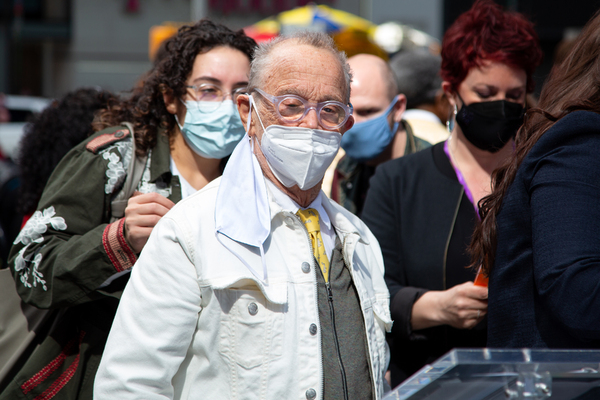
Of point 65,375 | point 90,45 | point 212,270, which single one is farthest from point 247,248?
point 90,45

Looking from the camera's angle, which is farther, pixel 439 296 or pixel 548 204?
pixel 439 296

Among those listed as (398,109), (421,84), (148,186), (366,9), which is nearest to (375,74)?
(398,109)

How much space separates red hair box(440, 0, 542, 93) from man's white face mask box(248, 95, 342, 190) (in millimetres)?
1148

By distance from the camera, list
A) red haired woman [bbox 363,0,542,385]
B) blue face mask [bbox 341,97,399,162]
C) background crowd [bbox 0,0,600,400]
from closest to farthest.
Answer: background crowd [bbox 0,0,600,400] → red haired woman [bbox 363,0,542,385] → blue face mask [bbox 341,97,399,162]

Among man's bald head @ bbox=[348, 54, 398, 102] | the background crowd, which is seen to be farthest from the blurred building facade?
the background crowd

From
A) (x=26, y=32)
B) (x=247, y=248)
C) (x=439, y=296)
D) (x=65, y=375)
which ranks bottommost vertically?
(x=65, y=375)

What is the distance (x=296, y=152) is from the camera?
6.21ft

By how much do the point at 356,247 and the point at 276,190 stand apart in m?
0.35

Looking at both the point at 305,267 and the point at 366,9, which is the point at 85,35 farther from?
the point at 305,267

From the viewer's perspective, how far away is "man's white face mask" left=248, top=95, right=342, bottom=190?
1903mm

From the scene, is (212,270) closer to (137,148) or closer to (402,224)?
(137,148)

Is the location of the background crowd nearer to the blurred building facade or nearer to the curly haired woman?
the curly haired woman

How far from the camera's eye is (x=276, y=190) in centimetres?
196

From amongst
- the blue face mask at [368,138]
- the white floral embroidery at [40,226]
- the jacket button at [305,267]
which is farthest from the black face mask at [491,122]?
the white floral embroidery at [40,226]
